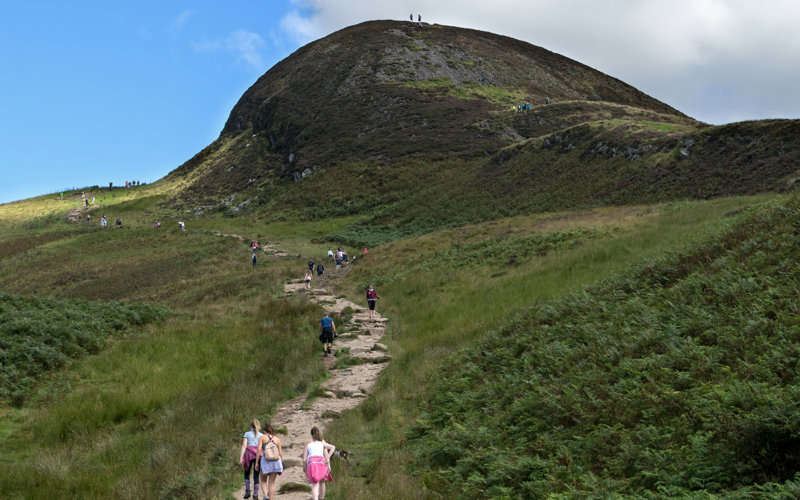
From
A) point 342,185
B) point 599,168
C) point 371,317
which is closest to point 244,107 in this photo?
point 342,185

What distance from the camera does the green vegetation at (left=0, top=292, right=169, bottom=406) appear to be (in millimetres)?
13601

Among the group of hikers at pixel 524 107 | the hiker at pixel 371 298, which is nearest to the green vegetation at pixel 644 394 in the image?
the hiker at pixel 371 298

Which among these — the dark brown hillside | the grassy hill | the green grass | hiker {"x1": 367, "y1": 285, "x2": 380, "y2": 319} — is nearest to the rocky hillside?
the dark brown hillside

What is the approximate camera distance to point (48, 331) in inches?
633

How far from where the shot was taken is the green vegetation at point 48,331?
44.6 feet

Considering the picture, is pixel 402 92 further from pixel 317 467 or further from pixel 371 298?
pixel 317 467

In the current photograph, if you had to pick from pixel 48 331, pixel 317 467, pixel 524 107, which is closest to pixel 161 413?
pixel 317 467

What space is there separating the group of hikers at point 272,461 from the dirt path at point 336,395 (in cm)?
23

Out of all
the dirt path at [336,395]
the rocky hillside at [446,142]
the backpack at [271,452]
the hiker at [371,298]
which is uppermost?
the rocky hillside at [446,142]

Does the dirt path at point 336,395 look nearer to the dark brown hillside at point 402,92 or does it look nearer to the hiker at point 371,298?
the hiker at point 371,298

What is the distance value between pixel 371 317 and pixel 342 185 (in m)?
54.5

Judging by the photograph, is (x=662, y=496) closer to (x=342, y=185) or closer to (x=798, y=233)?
(x=798, y=233)

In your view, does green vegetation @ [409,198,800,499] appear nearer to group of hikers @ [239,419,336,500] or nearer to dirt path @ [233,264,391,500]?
group of hikers @ [239,419,336,500]

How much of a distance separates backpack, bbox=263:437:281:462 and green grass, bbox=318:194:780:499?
105 centimetres
